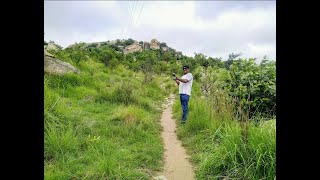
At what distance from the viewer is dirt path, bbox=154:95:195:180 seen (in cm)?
459

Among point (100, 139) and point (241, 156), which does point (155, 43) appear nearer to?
point (100, 139)

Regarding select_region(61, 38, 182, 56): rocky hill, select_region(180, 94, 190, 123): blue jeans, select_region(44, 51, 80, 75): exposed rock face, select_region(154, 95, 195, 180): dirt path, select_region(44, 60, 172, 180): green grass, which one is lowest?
Answer: select_region(154, 95, 195, 180): dirt path

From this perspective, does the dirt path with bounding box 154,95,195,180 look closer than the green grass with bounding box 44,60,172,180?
No

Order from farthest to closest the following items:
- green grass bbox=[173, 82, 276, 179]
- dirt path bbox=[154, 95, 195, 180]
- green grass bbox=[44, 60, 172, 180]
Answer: dirt path bbox=[154, 95, 195, 180]
green grass bbox=[44, 60, 172, 180]
green grass bbox=[173, 82, 276, 179]

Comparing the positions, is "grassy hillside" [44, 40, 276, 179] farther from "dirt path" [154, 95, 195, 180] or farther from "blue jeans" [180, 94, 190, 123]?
"blue jeans" [180, 94, 190, 123]

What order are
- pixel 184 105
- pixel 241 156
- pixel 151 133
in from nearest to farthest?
pixel 241 156 → pixel 151 133 → pixel 184 105

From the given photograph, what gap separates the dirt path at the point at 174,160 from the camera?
4587 millimetres

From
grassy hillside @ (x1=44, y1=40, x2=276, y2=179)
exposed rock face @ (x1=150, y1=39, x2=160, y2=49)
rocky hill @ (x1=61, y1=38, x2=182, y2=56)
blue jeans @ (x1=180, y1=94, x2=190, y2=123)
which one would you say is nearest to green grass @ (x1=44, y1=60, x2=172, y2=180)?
grassy hillside @ (x1=44, y1=40, x2=276, y2=179)

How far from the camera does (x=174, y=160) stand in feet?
17.5

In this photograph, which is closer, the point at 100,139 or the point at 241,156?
the point at 241,156

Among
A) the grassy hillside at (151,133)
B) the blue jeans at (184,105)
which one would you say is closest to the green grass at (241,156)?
the grassy hillside at (151,133)

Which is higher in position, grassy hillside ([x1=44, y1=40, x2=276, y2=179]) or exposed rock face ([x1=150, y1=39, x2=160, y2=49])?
exposed rock face ([x1=150, y1=39, x2=160, y2=49])

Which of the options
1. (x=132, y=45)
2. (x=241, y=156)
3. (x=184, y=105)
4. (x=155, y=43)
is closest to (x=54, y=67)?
(x=184, y=105)
